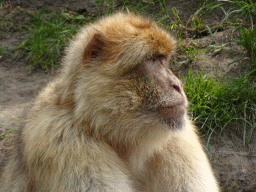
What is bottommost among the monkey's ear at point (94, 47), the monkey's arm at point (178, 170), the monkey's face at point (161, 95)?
the monkey's arm at point (178, 170)

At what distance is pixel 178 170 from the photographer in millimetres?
2980

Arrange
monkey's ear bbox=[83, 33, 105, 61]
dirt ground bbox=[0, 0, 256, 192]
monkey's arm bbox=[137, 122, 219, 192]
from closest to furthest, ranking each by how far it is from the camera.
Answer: monkey's ear bbox=[83, 33, 105, 61]
monkey's arm bbox=[137, 122, 219, 192]
dirt ground bbox=[0, 0, 256, 192]

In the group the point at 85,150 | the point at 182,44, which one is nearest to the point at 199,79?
the point at 182,44

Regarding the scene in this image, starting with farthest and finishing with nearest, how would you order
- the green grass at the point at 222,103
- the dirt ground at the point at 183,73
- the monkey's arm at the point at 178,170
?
the green grass at the point at 222,103 < the dirt ground at the point at 183,73 < the monkey's arm at the point at 178,170

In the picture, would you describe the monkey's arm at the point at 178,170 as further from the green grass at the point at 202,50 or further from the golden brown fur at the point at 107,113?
the green grass at the point at 202,50

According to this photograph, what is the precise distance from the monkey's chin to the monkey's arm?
1.32ft

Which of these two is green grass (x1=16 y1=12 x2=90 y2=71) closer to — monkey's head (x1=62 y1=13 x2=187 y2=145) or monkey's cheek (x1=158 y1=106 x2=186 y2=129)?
monkey's head (x1=62 y1=13 x2=187 y2=145)

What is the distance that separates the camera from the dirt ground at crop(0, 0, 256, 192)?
12.7 ft

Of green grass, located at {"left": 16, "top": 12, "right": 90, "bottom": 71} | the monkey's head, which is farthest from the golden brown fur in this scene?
green grass, located at {"left": 16, "top": 12, "right": 90, "bottom": 71}

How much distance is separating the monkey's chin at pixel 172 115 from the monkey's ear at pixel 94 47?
0.68 metres

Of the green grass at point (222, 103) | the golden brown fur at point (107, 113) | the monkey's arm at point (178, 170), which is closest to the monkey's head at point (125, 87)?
the golden brown fur at point (107, 113)

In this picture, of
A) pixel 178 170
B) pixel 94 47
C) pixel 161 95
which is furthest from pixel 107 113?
pixel 178 170

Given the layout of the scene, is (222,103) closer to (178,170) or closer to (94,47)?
(178,170)

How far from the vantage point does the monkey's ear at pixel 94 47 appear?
2643 millimetres
